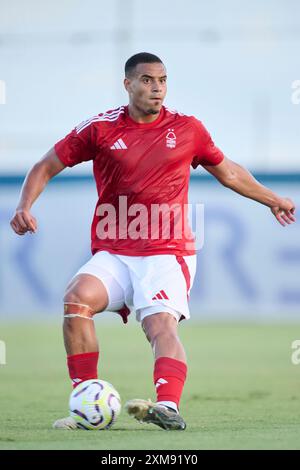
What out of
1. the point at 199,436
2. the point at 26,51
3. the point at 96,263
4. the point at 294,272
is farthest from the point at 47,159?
the point at 26,51

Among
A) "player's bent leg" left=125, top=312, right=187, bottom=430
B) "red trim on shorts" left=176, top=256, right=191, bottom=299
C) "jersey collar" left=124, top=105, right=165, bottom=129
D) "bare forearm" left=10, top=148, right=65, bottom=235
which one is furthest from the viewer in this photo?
"jersey collar" left=124, top=105, right=165, bottom=129

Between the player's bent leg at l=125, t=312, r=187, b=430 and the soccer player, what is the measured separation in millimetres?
12

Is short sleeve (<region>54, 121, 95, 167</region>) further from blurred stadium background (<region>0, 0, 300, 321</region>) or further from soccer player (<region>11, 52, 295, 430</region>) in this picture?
blurred stadium background (<region>0, 0, 300, 321</region>)

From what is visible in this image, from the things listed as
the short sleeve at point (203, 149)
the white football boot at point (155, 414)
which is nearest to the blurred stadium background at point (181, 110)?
the short sleeve at point (203, 149)

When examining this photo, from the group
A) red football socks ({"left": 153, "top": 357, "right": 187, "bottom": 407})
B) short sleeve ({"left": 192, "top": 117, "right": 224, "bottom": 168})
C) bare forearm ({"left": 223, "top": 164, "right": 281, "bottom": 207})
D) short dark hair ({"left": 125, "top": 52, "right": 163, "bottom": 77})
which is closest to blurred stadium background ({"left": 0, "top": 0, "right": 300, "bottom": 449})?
red football socks ({"left": 153, "top": 357, "right": 187, "bottom": 407})

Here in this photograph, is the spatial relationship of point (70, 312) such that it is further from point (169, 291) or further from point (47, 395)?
point (47, 395)

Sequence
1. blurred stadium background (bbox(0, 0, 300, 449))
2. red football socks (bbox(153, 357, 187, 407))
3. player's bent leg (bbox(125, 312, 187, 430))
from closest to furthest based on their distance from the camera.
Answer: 1. player's bent leg (bbox(125, 312, 187, 430))
2. red football socks (bbox(153, 357, 187, 407))
3. blurred stadium background (bbox(0, 0, 300, 449))

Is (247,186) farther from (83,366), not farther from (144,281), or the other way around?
(83,366)

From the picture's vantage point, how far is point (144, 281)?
7.59m

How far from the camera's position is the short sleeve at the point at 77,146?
780cm

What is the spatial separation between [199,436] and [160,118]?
2240 mm

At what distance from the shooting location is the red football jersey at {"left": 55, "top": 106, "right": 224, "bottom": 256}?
7.73 m

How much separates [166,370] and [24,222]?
1226 mm

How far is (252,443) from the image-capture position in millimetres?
6312
